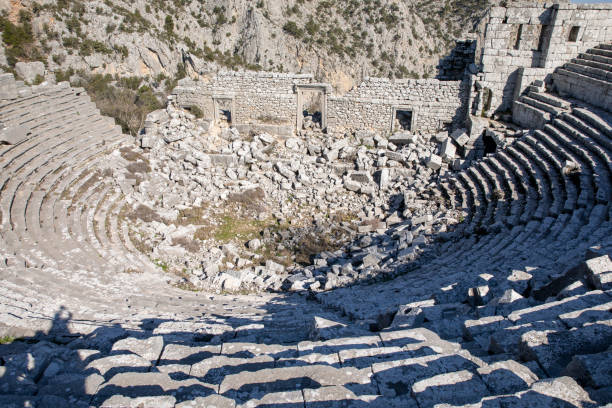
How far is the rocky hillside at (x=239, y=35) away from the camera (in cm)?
2600

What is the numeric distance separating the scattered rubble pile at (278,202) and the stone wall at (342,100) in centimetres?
71

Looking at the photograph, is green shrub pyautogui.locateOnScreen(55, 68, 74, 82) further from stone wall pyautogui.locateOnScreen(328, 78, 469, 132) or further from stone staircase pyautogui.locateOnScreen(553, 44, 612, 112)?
stone staircase pyautogui.locateOnScreen(553, 44, 612, 112)

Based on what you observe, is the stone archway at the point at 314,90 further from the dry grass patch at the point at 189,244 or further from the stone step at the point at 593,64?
the stone step at the point at 593,64

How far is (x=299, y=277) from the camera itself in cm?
954

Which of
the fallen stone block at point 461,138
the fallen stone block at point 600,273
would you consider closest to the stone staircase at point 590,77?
the fallen stone block at point 461,138

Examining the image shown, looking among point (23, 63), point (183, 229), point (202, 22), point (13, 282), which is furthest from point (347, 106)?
point (202, 22)

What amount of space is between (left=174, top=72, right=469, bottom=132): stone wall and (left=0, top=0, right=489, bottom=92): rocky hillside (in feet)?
36.2

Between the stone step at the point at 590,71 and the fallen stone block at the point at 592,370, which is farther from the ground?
the stone step at the point at 590,71

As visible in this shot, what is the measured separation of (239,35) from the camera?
34.8 metres

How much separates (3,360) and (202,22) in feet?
114

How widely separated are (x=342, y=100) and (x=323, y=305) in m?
10.0

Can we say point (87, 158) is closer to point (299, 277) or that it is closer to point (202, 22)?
point (299, 277)

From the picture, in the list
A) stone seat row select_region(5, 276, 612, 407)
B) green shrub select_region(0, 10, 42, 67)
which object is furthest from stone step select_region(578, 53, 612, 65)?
green shrub select_region(0, 10, 42, 67)

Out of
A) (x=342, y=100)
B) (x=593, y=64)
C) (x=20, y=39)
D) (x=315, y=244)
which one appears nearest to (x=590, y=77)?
(x=593, y=64)
